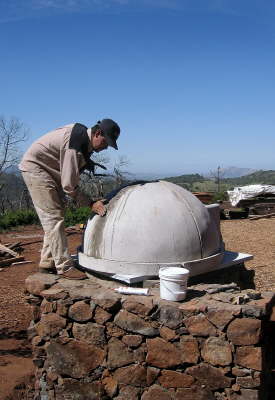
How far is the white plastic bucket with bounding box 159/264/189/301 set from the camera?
4324 millimetres

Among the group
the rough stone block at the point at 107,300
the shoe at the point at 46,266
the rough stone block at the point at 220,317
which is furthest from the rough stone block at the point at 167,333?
the shoe at the point at 46,266

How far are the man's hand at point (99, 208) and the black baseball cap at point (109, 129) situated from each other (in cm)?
74

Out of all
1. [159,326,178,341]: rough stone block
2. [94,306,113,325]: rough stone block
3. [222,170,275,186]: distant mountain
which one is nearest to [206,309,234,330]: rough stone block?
[159,326,178,341]: rough stone block

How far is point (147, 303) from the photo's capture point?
4414 millimetres

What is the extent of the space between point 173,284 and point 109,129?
1.95 metres

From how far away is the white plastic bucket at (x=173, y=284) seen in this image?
432 centimetres

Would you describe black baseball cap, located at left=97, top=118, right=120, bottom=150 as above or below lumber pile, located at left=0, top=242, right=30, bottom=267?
above

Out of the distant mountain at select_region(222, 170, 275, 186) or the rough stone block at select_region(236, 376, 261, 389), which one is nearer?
the rough stone block at select_region(236, 376, 261, 389)

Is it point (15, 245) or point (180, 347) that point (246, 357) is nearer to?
point (180, 347)

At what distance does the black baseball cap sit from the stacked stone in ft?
5.62

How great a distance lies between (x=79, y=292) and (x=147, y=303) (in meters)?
0.84

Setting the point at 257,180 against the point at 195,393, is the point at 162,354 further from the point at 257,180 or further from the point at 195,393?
the point at 257,180

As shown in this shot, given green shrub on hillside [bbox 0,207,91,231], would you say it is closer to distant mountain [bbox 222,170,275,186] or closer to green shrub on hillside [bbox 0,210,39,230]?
green shrub on hillside [bbox 0,210,39,230]

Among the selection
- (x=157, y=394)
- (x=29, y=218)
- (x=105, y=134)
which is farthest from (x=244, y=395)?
(x=29, y=218)
